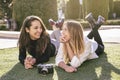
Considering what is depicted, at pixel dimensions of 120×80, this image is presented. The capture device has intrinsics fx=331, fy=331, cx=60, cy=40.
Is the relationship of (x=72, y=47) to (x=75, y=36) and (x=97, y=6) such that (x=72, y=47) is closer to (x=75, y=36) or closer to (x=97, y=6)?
(x=75, y=36)

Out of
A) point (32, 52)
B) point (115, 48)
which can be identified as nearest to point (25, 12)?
point (115, 48)

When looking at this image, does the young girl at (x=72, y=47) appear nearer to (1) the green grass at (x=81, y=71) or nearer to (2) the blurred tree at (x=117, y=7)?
(1) the green grass at (x=81, y=71)

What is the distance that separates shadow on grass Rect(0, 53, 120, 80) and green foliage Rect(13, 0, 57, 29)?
1038cm

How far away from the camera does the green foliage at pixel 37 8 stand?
1570cm

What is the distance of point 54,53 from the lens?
246 inches

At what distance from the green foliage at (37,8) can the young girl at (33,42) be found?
10.3m

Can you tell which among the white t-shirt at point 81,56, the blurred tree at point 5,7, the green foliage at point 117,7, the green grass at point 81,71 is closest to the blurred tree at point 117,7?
the green foliage at point 117,7

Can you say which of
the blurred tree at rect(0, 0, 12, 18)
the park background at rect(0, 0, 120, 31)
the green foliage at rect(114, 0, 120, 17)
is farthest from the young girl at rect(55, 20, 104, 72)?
the green foliage at rect(114, 0, 120, 17)

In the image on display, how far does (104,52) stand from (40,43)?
5.61ft

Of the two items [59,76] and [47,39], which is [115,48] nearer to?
[47,39]

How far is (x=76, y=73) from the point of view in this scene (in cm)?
484

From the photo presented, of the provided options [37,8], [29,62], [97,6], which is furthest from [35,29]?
[97,6]

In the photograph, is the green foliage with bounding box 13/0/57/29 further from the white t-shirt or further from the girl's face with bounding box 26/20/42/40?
the white t-shirt

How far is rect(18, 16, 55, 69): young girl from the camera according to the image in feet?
17.1
